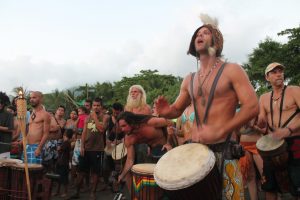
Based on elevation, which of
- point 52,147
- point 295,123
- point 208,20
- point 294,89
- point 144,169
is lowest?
point 52,147

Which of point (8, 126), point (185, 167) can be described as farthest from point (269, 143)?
point (8, 126)

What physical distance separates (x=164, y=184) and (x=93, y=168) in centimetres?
539

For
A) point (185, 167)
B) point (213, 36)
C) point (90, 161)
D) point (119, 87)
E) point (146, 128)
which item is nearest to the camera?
point (185, 167)

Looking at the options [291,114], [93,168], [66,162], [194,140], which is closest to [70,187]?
[66,162]

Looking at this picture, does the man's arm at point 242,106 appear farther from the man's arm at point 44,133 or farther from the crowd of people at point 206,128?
the man's arm at point 44,133

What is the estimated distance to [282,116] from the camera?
15.5 feet

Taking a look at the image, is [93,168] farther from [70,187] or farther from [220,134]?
[220,134]

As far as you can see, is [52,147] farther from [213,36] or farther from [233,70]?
[233,70]

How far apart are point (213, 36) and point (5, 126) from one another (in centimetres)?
450

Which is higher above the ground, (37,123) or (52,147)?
(37,123)

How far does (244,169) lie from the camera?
5879mm

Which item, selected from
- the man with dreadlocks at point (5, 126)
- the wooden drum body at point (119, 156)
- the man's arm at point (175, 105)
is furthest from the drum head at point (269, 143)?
the man with dreadlocks at point (5, 126)

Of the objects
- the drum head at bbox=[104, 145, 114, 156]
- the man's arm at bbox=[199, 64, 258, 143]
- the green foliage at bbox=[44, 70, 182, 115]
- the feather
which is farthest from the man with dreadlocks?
the green foliage at bbox=[44, 70, 182, 115]

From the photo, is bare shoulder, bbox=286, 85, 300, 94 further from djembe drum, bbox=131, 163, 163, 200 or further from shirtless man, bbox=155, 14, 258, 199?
shirtless man, bbox=155, 14, 258, 199
